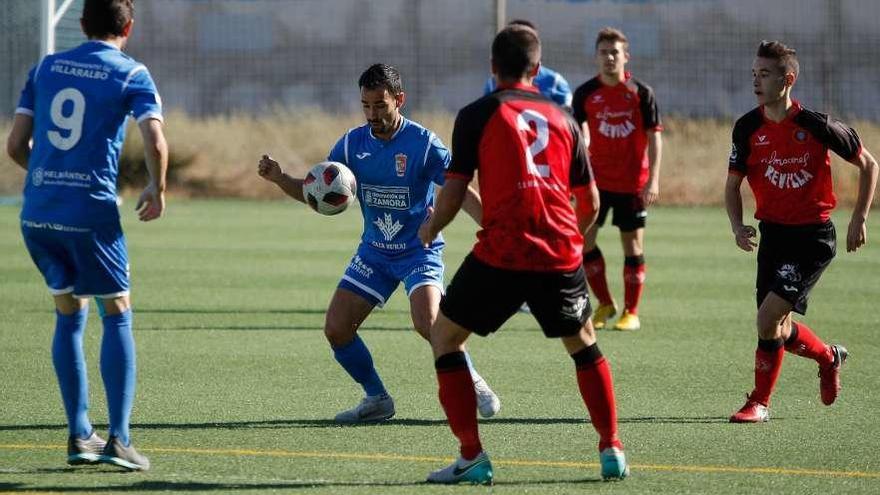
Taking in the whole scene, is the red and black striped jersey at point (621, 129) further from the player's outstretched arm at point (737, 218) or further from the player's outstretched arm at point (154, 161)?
the player's outstretched arm at point (154, 161)

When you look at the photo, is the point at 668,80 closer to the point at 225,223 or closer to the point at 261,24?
the point at 261,24

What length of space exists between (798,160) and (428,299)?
2086 mm

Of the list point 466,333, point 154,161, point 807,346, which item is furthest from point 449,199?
point 807,346

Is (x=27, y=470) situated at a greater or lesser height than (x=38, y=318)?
greater

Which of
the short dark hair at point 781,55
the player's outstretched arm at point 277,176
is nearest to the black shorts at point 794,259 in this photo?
the short dark hair at point 781,55

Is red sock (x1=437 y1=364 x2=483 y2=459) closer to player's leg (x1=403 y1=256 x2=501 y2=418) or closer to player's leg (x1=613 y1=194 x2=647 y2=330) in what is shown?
player's leg (x1=403 y1=256 x2=501 y2=418)

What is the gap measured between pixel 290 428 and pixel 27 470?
1481 mm

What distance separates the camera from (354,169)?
24.6 ft

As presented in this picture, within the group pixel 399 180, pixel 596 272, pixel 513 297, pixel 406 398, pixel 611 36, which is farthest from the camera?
pixel 596 272

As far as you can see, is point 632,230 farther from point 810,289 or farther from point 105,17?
point 105,17

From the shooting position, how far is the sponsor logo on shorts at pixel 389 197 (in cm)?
739

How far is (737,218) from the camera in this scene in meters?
7.48

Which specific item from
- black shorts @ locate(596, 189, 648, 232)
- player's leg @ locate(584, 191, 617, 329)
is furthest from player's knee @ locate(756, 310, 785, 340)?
black shorts @ locate(596, 189, 648, 232)

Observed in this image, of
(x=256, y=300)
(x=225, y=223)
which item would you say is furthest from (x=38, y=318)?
(x=225, y=223)
